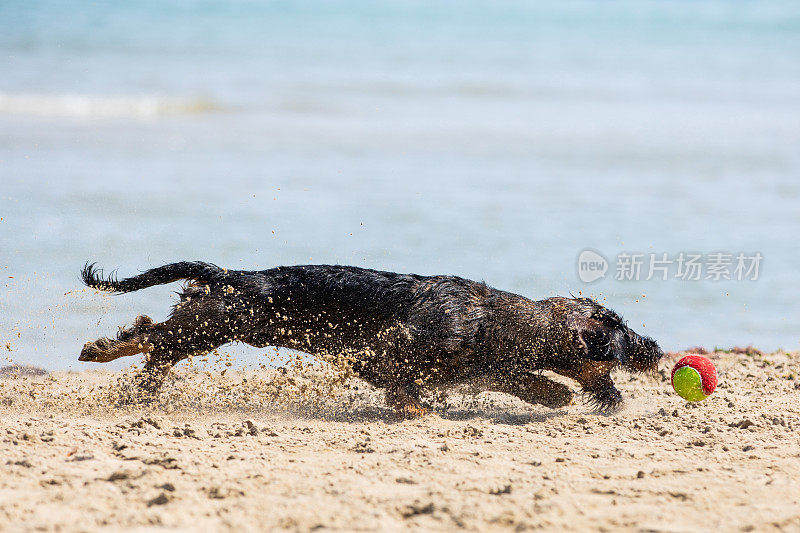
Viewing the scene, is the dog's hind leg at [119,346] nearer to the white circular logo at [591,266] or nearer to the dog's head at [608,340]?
the dog's head at [608,340]

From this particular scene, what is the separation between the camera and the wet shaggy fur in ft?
18.0

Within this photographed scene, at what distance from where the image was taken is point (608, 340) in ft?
17.9

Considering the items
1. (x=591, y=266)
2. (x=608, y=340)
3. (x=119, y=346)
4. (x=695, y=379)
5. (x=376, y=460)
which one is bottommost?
(x=376, y=460)

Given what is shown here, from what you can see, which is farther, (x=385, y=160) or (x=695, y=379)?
(x=385, y=160)

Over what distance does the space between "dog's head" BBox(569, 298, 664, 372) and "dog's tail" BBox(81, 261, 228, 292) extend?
98.1 inches

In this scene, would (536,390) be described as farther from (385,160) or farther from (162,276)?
(385,160)

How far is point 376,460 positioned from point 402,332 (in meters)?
1.44

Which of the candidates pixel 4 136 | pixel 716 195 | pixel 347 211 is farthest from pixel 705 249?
pixel 4 136

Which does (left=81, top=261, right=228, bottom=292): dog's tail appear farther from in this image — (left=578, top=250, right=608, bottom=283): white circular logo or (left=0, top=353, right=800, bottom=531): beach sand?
(left=578, top=250, right=608, bottom=283): white circular logo

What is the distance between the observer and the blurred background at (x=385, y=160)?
899 cm

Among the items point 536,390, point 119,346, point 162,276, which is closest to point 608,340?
point 536,390

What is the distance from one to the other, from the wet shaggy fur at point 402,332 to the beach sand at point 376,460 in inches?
10.0

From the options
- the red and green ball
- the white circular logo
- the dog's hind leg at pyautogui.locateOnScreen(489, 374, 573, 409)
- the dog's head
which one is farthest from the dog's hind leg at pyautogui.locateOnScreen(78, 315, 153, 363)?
the white circular logo

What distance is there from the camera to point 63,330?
733 cm
